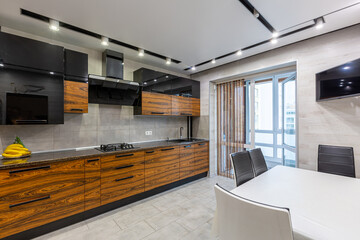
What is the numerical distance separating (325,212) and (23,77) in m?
3.25

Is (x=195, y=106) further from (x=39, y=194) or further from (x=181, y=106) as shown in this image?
(x=39, y=194)

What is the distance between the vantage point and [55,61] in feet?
7.07

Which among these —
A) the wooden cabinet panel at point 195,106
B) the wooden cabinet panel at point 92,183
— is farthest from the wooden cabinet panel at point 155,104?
the wooden cabinet panel at point 92,183

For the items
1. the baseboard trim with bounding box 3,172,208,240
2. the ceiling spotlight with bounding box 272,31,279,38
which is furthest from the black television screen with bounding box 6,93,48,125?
the ceiling spotlight with bounding box 272,31,279,38

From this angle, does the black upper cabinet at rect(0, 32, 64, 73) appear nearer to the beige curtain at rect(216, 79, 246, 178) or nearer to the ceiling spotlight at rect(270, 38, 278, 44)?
the ceiling spotlight at rect(270, 38, 278, 44)

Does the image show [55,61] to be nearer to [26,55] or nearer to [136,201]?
[26,55]

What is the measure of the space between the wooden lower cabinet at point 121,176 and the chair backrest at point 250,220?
1865 millimetres

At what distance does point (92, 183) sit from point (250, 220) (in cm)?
213

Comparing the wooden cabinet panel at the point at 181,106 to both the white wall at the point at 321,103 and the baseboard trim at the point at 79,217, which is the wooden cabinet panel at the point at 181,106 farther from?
the white wall at the point at 321,103

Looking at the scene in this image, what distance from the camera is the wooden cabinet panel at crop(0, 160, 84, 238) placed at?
1683 mm

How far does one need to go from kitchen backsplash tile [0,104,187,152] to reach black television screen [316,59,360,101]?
9.45ft

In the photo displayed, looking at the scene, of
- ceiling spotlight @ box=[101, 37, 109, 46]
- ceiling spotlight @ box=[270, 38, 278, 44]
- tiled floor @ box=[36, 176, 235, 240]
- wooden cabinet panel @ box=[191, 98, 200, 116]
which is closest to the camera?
tiled floor @ box=[36, 176, 235, 240]

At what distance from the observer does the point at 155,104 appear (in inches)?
127

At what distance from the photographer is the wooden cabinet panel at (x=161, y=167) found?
279 centimetres
